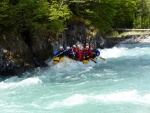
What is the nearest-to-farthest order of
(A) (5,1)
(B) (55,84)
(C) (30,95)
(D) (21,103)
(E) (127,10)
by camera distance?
(D) (21,103) → (C) (30,95) → (B) (55,84) → (A) (5,1) → (E) (127,10)

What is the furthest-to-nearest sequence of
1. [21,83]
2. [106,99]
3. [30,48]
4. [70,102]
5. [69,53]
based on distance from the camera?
1. [69,53]
2. [30,48]
3. [21,83]
4. [106,99]
5. [70,102]

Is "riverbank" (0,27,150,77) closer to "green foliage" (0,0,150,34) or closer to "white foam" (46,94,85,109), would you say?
"green foliage" (0,0,150,34)

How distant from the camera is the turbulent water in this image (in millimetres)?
11727

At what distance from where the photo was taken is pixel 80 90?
1422cm

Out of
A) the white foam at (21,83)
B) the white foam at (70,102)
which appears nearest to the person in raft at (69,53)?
the white foam at (21,83)

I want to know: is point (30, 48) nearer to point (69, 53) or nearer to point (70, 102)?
point (69, 53)

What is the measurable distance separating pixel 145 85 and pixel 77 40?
12.9 meters

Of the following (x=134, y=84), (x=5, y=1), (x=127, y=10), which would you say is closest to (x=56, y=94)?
(x=134, y=84)

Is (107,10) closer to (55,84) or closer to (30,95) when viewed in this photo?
(55,84)

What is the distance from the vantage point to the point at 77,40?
26797mm

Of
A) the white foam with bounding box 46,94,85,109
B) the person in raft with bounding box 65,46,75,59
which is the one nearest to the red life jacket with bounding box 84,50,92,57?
the person in raft with bounding box 65,46,75,59

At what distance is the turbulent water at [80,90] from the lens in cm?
1173

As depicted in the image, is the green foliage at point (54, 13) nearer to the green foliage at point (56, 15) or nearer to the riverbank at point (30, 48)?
the green foliage at point (56, 15)

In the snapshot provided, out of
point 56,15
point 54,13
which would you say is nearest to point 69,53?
point 56,15
